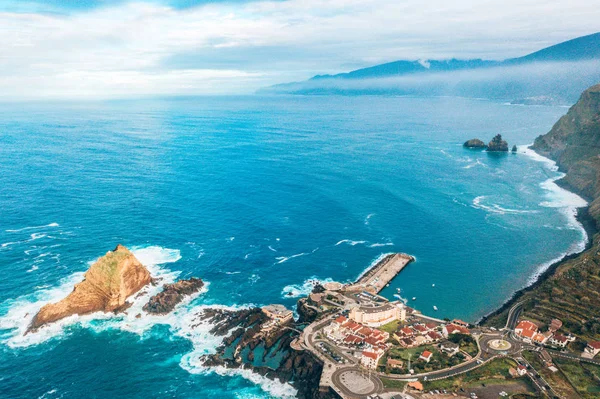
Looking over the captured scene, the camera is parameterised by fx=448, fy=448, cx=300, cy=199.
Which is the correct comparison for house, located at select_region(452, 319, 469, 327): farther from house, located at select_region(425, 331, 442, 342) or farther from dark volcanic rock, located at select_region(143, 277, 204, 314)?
dark volcanic rock, located at select_region(143, 277, 204, 314)

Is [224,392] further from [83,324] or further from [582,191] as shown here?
[582,191]

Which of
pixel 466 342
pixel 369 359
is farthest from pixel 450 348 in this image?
pixel 369 359

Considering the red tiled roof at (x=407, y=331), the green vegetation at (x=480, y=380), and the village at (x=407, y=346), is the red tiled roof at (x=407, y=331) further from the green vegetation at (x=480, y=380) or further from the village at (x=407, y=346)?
the green vegetation at (x=480, y=380)

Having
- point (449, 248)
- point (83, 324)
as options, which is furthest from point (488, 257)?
point (83, 324)

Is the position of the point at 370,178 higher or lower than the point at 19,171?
lower

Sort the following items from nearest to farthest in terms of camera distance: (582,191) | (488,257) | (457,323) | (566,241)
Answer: (457,323), (488,257), (566,241), (582,191)

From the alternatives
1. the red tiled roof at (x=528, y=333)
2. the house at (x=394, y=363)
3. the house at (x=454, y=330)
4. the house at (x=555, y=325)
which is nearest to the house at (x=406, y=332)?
the house at (x=454, y=330)

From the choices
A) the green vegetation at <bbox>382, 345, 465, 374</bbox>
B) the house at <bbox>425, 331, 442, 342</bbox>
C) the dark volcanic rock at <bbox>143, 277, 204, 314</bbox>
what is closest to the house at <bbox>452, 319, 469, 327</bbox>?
the house at <bbox>425, 331, 442, 342</bbox>
